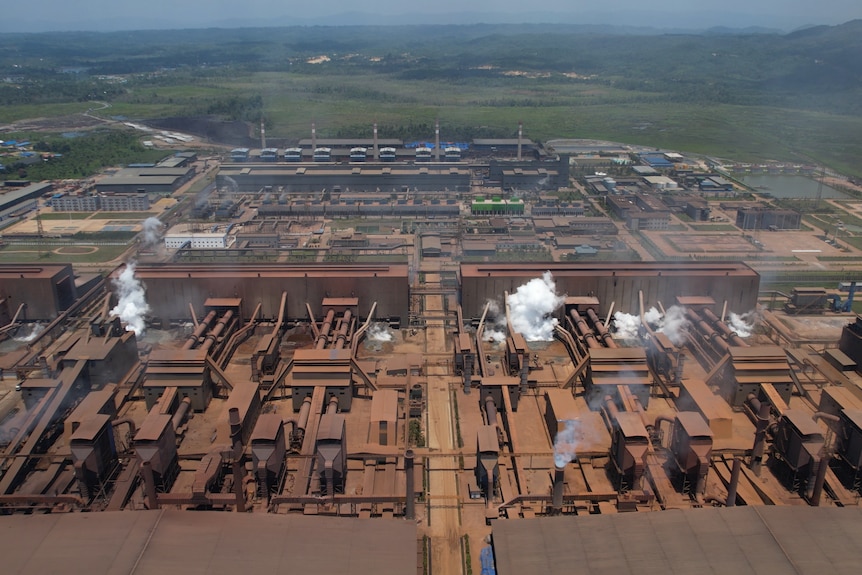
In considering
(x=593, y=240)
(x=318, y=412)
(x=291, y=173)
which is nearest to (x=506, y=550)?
(x=318, y=412)

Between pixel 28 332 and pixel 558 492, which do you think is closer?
pixel 558 492

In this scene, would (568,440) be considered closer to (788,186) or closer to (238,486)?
(238,486)

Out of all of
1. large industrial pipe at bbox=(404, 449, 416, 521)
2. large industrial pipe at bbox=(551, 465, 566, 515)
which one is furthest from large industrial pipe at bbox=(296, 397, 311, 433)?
large industrial pipe at bbox=(551, 465, 566, 515)

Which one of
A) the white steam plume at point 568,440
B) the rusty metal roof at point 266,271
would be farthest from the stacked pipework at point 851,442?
the rusty metal roof at point 266,271

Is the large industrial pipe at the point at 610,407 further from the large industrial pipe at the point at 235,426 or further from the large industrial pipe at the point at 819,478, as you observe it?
the large industrial pipe at the point at 235,426

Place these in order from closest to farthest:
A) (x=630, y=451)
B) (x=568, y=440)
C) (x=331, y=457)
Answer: (x=331, y=457), (x=630, y=451), (x=568, y=440)

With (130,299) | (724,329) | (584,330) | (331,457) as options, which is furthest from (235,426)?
(724,329)

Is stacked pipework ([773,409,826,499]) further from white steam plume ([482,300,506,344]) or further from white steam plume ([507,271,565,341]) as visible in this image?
white steam plume ([482,300,506,344])
